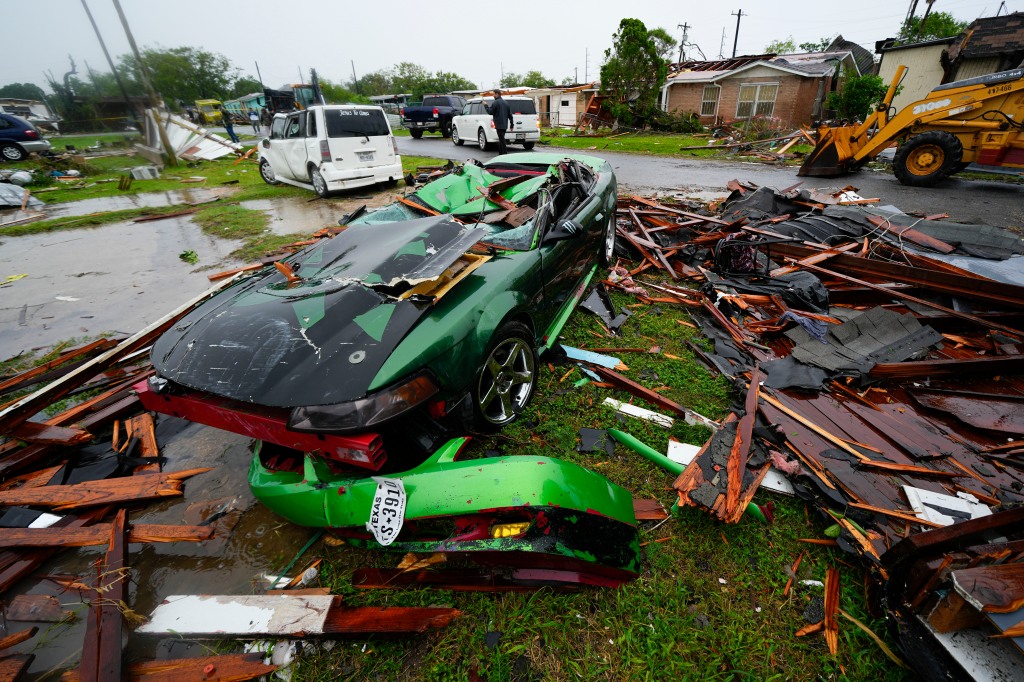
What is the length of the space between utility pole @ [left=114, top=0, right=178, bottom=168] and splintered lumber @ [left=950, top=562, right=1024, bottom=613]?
20.5 metres

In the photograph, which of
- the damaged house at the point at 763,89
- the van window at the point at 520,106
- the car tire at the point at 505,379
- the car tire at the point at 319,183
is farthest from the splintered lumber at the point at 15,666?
the damaged house at the point at 763,89

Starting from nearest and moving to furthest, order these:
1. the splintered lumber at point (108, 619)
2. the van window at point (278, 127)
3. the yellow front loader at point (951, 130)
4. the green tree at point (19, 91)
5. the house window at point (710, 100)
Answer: the splintered lumber at point (108, 619), the yellow front loader at point (951, 130), the van window at point (278, 127), the house window at point (710, 100), the green tree at point (19, 91)

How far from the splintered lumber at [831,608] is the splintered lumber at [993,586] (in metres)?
0.58

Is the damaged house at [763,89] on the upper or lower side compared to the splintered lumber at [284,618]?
upper

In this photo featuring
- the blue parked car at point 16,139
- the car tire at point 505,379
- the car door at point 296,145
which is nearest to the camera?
the car tire at point 505,379

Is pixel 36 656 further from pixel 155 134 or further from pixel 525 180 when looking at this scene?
pixel 155 134

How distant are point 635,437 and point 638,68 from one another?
23.5 m

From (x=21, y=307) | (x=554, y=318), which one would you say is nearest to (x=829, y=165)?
(x=554, y=318)

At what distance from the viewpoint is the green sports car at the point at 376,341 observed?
191 centimetres

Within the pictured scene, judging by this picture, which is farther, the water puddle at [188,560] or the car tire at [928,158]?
the car tire at [928,158]

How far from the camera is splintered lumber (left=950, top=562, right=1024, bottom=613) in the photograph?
4.34 feet

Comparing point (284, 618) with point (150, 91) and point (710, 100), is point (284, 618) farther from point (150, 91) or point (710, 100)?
point (710, 100)

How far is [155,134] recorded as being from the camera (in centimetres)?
1528

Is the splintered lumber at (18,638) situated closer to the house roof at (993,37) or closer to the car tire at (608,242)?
the car tire at (608,242)
